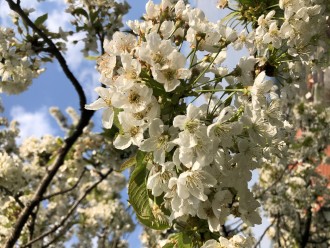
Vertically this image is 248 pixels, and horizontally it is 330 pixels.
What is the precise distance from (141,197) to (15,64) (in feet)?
6.79

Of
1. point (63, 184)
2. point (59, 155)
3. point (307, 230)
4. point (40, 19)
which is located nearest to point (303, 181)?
point (307, 230)

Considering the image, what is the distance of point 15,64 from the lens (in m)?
3.37

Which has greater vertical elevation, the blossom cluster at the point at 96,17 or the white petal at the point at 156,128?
the blossom cluster at the point at 96,17

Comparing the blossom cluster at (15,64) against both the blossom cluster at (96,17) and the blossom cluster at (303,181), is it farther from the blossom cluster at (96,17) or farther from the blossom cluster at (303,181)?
the blossom cluster at (303,181)

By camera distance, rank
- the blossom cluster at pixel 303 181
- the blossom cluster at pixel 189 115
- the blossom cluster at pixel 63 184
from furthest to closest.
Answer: the blossom cluster at pixel 303 181 < the blossom cluster at pixel 63 184 < the blossom cluster at pixel 189 115

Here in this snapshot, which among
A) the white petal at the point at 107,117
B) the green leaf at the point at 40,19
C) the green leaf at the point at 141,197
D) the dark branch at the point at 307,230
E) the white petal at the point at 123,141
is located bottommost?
the green leaf at the point at 141,197

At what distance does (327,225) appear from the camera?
283 inches

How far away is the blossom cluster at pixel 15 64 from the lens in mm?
3328

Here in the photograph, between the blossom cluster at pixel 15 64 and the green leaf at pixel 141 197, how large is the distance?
201 cm

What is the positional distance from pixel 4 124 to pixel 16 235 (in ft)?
12.6

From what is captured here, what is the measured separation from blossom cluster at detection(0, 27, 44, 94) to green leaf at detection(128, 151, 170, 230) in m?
2.01

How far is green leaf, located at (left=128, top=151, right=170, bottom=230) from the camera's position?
1.66m

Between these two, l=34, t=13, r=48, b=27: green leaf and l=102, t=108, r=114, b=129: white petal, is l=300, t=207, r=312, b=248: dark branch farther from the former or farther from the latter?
l=102, t=108, r=114, b=129: white petal

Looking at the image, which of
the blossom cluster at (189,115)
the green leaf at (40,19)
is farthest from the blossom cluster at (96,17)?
the blossom cluster at (189,115)
